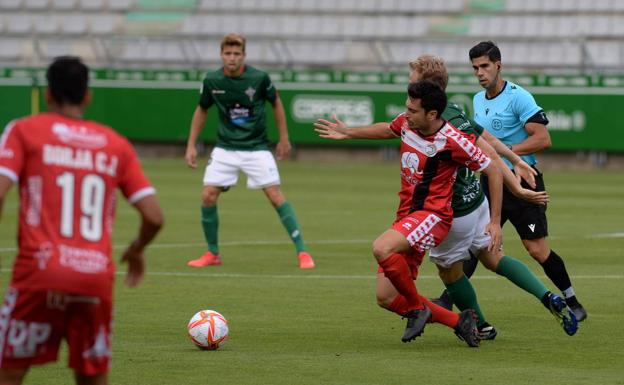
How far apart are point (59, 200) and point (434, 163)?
3656mm

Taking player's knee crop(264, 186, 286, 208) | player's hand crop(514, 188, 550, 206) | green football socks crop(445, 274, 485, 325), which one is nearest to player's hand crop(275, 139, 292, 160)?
player's knee crop(264, 186, 286, 208)

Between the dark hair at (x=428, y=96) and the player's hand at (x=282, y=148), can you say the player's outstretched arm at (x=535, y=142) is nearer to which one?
the dark hair at (x=428, y=96)

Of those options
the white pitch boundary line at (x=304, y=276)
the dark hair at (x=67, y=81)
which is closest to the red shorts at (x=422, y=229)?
the dark hair at (x=67, y=81)

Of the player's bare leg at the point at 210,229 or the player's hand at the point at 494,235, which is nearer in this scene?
the player's hand at the point at 494,235

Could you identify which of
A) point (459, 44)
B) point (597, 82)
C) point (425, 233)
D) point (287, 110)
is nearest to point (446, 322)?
point (425, 233)

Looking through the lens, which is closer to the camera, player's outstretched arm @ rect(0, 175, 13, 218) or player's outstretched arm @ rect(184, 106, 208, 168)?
player's outstretched arm @ rect(0, 175, 13, 218)

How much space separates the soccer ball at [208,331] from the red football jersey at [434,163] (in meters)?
1.38

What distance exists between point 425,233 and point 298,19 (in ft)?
91.6

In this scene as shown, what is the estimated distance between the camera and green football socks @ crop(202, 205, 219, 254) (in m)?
13.7

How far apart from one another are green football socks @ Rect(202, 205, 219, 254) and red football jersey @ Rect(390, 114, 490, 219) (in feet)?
16.6

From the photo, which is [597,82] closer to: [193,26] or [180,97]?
[180,97]

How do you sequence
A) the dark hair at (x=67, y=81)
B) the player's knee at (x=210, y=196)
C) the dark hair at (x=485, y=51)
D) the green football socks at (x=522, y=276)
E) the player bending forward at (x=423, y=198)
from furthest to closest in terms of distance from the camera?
the player's knee at (x=210, y=196) → the dark hair at (x=485, y=51) → the green football socks at (x=522, y=276) → the player bending forward at (x=423, y=198) → the dark hair at (x=67, y=81)

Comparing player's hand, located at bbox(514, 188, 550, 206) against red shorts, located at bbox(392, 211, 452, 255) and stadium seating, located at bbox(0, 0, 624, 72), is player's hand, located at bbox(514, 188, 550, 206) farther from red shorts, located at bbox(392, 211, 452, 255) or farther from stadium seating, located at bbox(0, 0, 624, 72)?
stadium seating, located at bbox(0, 0, 624, 72)

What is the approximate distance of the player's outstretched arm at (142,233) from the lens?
224 inches
